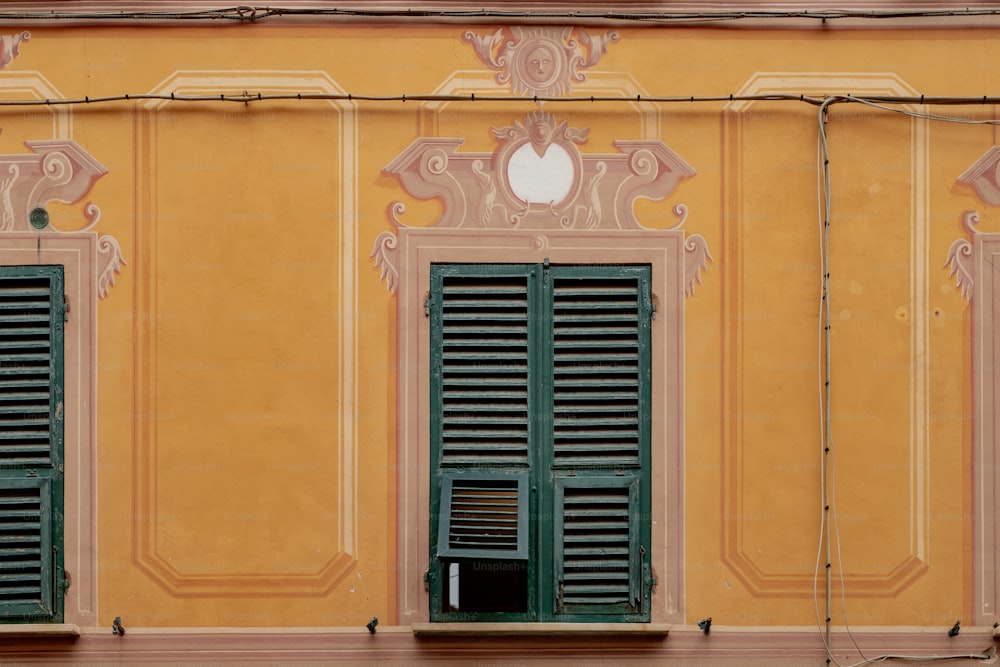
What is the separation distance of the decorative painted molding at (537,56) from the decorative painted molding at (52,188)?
2.16 metres

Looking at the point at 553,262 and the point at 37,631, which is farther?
the point at 553,262

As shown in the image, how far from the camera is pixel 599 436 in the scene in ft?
18.6

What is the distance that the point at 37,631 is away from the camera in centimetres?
554

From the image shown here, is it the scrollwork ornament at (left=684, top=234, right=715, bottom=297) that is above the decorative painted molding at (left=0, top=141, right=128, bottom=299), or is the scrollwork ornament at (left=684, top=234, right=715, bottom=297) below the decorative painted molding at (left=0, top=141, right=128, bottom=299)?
below

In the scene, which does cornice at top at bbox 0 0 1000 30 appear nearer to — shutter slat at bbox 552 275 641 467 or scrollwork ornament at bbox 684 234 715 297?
scrollwork ornament at bbox 684 234 715 297

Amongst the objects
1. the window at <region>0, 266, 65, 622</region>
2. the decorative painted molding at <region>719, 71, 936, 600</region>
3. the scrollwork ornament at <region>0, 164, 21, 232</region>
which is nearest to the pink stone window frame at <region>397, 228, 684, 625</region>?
the decorative painted molding at <region>719, 71, 936, 600</region>

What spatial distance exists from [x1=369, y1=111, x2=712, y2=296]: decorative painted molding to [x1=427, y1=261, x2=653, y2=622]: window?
0.25 meters

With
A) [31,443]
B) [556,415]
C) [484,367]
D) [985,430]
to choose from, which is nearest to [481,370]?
[484,367]

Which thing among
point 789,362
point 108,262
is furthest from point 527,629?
point 108,262

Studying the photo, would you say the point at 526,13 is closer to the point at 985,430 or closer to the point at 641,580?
the point at 641,580

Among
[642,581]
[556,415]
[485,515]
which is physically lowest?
[642,581]

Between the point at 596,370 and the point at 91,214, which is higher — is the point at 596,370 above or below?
below

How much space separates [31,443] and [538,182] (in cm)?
301

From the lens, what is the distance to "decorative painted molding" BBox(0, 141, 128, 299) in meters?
5.65
